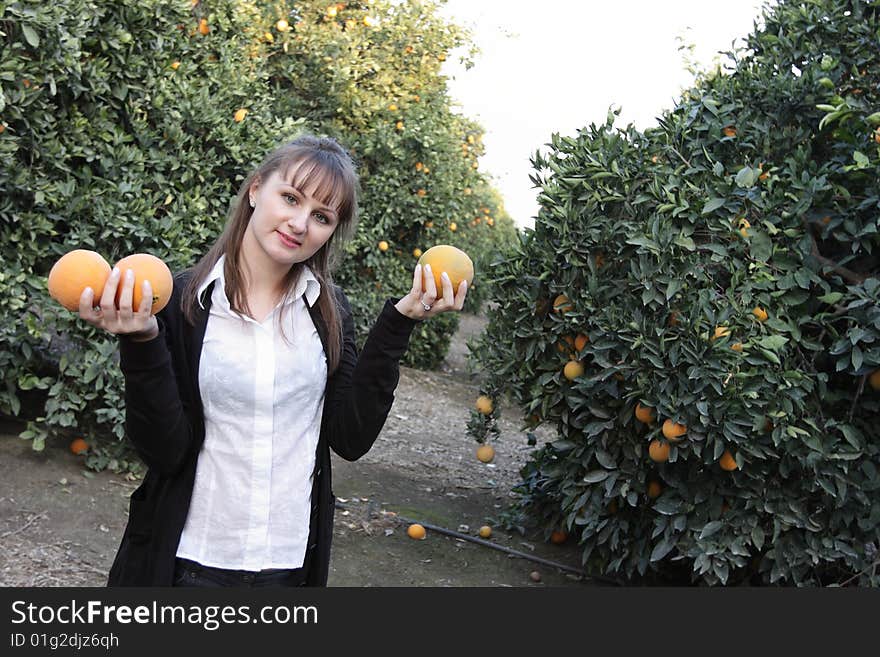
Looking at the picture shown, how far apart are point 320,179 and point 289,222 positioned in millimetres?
120

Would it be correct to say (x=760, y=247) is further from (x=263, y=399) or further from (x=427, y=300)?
(x=263, y=399)

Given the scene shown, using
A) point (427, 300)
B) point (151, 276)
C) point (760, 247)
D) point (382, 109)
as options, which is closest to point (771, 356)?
point (760, 247)

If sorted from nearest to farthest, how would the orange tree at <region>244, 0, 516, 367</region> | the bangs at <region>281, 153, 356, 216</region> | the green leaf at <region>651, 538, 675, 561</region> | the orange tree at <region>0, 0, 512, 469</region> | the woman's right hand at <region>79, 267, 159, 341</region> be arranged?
the woman's right hand at <region>79, 267, 159, 341</region> → the bangs at <region>281, 153, 356, 216</region> → the green leaf at <region>651, 538, 675, 561</region> → the orange tree at <region>0, 0, 512, 469</region> → the orange tree at <region>244, 0, 516, 367</region>

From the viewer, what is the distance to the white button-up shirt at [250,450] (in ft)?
6.66

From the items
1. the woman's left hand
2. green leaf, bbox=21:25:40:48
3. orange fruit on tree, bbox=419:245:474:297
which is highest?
green leaf, bbox=21:25:40:48

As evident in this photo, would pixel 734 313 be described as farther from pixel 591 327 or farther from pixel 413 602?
pixel 413 602

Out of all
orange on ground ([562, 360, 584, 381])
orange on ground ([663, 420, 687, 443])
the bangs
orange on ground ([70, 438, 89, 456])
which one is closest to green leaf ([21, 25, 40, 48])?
orange on ground ([70, 438, 89, 456])

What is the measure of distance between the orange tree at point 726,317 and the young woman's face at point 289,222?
1.68 metres

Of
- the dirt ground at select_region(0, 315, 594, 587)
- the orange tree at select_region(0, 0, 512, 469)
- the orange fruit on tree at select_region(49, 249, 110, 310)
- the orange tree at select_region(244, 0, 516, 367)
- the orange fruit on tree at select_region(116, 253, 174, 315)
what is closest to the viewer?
the orange fruit on tree at select_region(116, 253, 174, 315)

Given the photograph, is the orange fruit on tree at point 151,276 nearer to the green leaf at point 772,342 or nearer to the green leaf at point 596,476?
the green leaf at point 772,342

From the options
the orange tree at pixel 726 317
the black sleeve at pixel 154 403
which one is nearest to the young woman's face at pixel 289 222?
the black sleeve at pixel 154 403

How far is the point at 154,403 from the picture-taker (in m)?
1.91

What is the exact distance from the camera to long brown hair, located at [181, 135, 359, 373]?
83.1 inches

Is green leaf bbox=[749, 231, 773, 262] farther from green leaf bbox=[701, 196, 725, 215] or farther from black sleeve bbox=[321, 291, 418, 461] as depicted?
black sleeve bbox=[321, 291, 418, 461]
